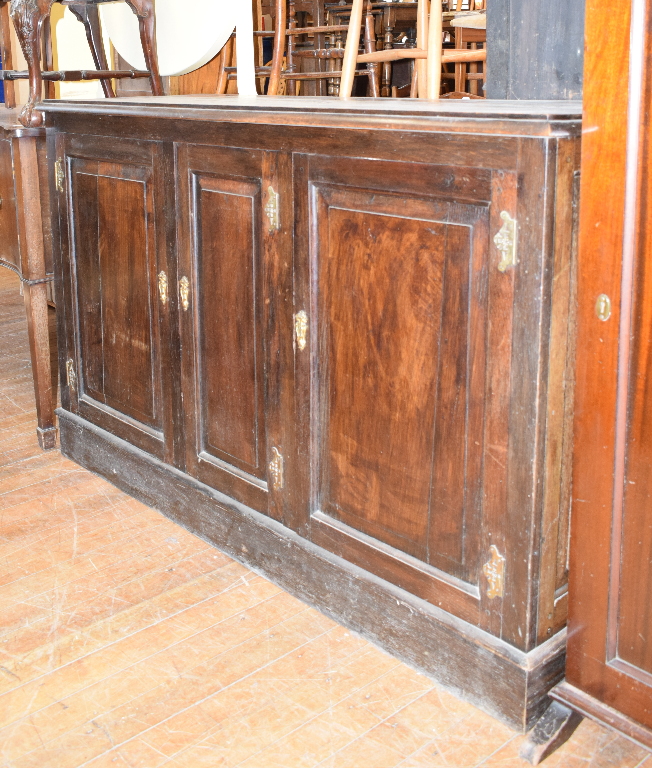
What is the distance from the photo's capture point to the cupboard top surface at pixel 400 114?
1376 millimetres

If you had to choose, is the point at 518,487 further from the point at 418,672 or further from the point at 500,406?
the point at 418,672

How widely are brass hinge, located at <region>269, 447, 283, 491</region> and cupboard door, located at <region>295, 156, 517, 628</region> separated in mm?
114

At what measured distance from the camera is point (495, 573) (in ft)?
5.27

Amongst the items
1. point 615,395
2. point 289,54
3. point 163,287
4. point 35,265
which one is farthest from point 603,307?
point 289,54

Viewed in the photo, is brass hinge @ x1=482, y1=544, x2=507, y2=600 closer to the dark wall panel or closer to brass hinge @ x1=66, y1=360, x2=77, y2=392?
the dark wall panel

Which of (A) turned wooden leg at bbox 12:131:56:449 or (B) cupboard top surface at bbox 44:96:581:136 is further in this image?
(A) turned wooden leg at bbox 12:131:56:449

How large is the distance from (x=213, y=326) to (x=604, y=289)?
3.63 feet

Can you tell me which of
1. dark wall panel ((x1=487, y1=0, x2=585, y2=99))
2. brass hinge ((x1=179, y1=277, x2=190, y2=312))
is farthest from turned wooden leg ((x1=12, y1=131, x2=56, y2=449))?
dark wall panel ((x1=487, y1=0, x2=585, y2=99))

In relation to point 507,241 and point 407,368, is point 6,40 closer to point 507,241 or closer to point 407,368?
point 407,368

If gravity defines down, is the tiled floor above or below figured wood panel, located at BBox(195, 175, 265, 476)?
below

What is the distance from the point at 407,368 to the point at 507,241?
1.15 ft

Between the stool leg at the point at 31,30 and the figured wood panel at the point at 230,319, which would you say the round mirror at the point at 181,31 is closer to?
the stool leg at the point at 31,30

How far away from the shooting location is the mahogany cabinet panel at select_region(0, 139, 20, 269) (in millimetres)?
2877

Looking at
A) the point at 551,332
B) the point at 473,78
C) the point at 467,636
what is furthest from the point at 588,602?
the point at 473,78
